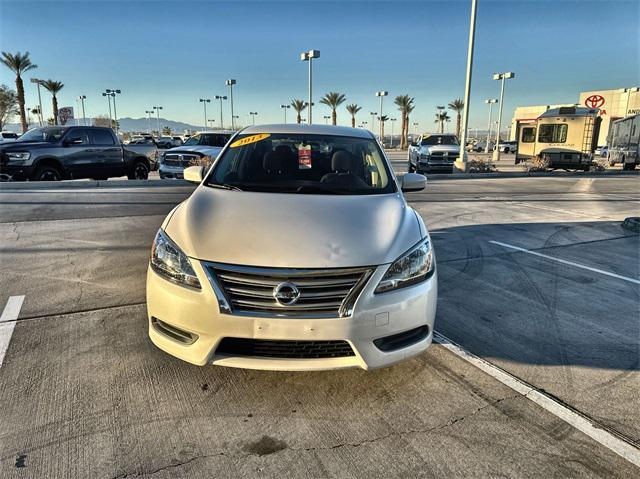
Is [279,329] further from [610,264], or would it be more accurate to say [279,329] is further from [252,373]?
[610,264]

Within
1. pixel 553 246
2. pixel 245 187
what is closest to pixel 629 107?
pixel 553 246

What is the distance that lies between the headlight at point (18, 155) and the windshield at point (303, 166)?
10298mm

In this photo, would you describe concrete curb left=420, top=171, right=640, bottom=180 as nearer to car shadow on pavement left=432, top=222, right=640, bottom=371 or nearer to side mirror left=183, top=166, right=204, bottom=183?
car shadow on pavement left=432, top=222, right=640, bottom=371

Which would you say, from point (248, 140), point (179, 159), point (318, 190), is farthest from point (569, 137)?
point (318, 190)

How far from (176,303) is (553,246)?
636 centimetres

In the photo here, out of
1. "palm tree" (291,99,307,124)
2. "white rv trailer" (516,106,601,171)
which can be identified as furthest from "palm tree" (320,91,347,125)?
"white rv trailer" (516,106,601,171)

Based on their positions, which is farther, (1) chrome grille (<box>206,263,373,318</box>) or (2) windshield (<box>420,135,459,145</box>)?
(2) windshield (<box>420,135,459,145</box>)

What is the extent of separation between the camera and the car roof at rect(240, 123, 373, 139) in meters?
4.64

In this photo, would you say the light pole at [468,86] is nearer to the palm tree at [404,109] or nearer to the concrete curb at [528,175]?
the concrete curb at [528,175]

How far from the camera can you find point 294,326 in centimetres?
250

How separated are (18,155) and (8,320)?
1021 cm

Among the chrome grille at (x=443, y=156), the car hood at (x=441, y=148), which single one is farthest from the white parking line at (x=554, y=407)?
the car hood at (x=441, y=148)

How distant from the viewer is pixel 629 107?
56.7 m

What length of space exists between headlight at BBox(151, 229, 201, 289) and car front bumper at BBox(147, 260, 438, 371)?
0.05 m
